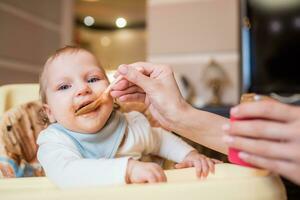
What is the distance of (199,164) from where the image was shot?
2.24ft

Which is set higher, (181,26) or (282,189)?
(181,26)

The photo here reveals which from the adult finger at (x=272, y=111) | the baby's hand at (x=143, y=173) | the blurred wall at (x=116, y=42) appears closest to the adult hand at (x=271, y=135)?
the adult finger at (x=272, y=111)

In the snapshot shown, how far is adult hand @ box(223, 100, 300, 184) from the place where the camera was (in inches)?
16.6

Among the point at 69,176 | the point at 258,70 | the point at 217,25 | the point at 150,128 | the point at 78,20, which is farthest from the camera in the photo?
the point at 78,20

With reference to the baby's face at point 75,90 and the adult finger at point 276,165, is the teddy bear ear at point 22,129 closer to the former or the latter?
the baby's face at point 75,90

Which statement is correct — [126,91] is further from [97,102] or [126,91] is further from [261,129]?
[261,129]

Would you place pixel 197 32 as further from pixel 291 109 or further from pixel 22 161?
pixel 291 109

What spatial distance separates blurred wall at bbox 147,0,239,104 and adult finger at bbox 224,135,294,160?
78.5 inches

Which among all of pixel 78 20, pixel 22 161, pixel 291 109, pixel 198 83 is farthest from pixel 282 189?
pixel 78 20

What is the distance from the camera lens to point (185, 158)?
0.80m

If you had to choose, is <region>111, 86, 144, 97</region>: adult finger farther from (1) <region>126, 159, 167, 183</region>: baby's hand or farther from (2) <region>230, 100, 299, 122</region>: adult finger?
(2) <region>230, 100, 299, 122</region>: adult finger

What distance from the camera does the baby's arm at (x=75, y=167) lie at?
550 mm

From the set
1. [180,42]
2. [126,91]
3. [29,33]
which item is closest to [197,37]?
[180,42]

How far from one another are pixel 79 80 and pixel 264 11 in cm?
185
